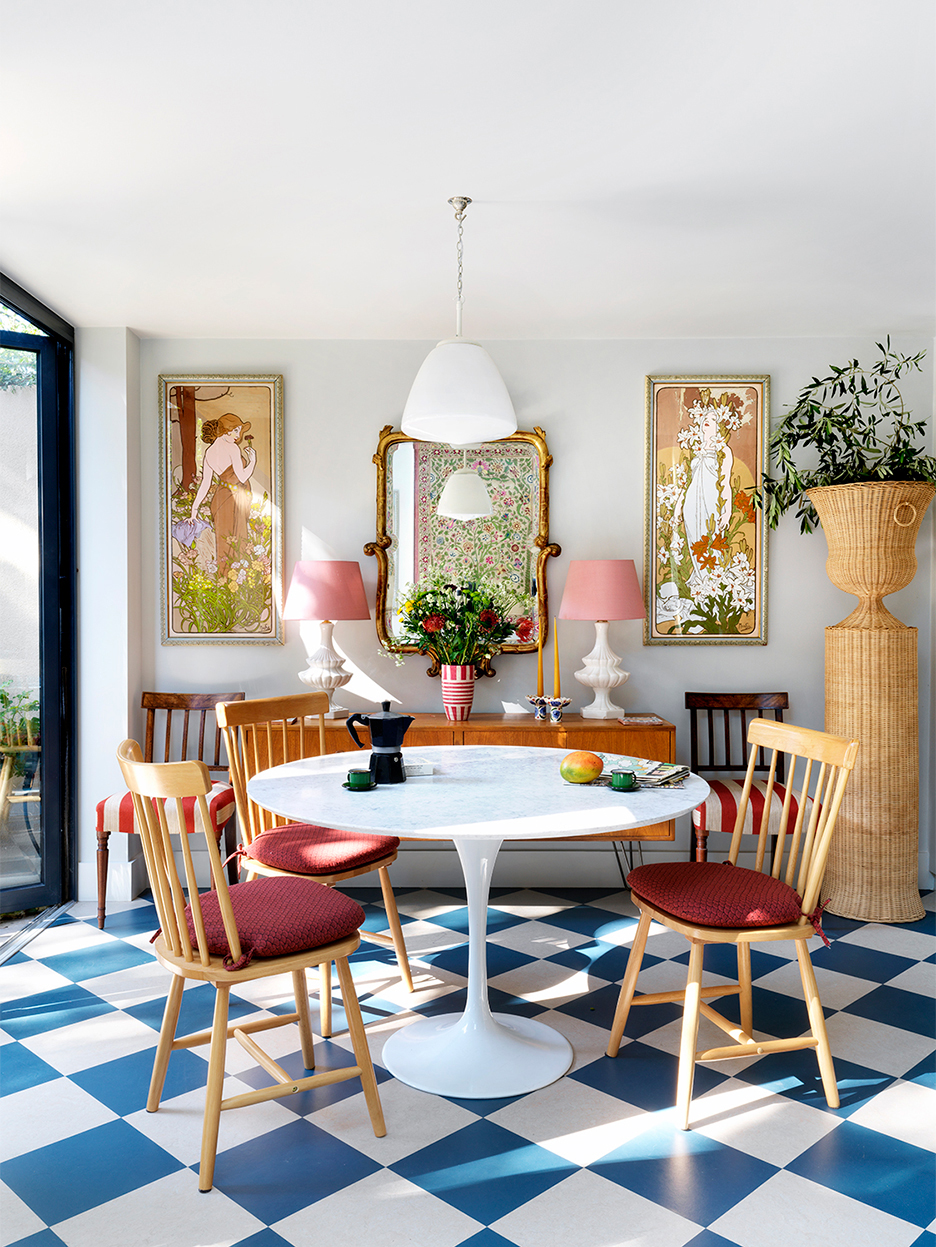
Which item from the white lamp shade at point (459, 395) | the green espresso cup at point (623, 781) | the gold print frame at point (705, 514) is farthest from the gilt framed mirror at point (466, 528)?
the green espresso cup at point (623, 781)

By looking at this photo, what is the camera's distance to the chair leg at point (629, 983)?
250cm

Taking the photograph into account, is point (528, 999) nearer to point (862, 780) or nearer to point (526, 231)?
point (862, 780)

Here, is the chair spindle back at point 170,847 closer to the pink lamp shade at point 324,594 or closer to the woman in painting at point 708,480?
the pink lamp shade at point 324,594

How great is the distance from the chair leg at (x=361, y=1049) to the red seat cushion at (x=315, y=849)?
49cm

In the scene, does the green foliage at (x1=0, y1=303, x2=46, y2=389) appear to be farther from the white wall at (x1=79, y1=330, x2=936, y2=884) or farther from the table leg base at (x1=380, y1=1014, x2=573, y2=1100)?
the table leg base at (x1=380, y1=1014, x2=573, y2=1100)

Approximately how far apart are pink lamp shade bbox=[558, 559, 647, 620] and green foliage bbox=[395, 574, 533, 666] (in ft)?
0.97

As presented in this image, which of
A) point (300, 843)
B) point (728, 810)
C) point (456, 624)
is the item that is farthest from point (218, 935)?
point (728, 810)

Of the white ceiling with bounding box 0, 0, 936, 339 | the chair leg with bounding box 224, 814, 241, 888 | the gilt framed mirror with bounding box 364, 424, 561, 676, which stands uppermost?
the white ceiling with bounding box 0, 0, 936, 339

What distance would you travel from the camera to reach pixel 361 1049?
2.13 meters

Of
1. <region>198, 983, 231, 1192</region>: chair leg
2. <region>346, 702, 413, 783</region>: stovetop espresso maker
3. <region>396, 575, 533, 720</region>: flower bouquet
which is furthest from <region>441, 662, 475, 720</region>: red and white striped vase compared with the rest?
<region>198, 983, 231, 1192</region>: chair leg

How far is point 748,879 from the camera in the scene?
8.08 ft

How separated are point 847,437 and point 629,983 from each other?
2583 mm

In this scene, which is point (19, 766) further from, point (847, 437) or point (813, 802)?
point (847, 437)

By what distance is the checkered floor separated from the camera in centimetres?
189
